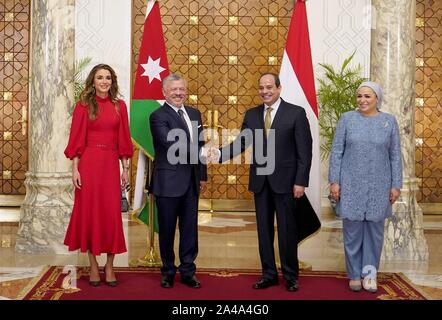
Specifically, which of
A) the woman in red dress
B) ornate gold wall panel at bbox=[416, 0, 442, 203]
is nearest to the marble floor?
the woman in red dress

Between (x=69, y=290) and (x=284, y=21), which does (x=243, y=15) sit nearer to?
(x=284, y=21)

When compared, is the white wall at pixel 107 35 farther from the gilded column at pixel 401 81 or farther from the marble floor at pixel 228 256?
the gilded column at pixel 401 81

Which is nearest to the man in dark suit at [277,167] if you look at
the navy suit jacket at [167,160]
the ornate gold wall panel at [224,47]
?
the navy suit jacket at [167,160]

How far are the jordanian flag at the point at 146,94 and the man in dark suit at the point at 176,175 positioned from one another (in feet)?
2.71

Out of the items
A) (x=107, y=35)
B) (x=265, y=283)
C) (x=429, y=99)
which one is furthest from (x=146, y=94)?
(x=429, y=99)

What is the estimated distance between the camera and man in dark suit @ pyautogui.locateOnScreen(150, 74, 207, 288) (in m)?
4.93

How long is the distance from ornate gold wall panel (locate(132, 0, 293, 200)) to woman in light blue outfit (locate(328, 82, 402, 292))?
555 cm

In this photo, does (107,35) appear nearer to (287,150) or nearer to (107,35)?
(107,35)

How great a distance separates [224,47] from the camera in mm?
10383

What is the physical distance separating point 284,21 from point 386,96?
418 cm

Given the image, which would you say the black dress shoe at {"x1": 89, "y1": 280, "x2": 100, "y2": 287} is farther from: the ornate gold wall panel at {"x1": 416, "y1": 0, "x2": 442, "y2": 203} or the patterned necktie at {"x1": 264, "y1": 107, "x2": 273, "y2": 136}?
the ornate gold wall panel at {"x1": 416, "y1": 0, "x2": 442, "y2": 203}

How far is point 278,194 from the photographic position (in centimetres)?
494

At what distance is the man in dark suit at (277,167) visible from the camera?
4898mm

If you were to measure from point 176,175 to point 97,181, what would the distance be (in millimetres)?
639
